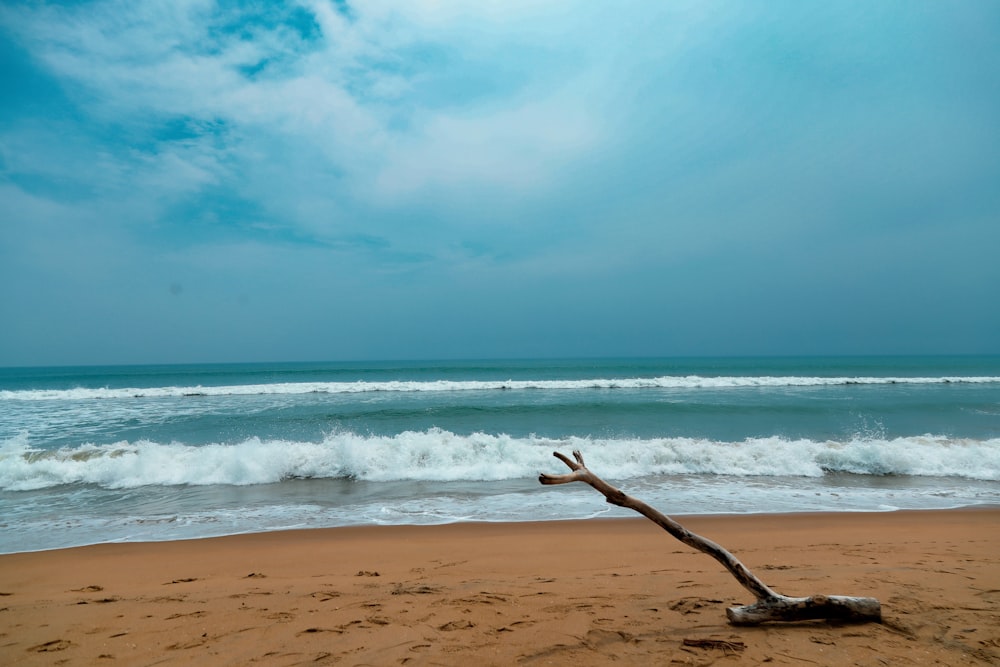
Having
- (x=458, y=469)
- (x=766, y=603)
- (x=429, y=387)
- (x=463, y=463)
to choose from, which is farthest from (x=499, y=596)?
(x=429, y=387)

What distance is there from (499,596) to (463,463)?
22.6 feet

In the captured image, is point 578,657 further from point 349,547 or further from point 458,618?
point 349,547

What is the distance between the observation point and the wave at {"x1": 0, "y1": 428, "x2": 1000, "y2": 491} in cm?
1028

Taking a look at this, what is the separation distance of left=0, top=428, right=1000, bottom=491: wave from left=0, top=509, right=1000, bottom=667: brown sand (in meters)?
3.70

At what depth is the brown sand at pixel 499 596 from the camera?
3.24m

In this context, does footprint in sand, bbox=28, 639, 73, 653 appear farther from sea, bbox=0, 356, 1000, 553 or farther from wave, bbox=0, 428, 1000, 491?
wave, bbox=0, 428, 1000, 491

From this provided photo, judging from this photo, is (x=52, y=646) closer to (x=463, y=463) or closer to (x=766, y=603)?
(x=766, y=603)

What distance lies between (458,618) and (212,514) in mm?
6041

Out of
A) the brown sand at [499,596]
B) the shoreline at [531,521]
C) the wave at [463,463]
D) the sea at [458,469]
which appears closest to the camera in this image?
the brown sand at [499,596]

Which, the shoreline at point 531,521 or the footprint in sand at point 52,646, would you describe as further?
the shoreline at point 531,521

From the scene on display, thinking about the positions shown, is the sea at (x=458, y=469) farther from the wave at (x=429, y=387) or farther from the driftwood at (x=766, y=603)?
the wave at (x=429, y=387)

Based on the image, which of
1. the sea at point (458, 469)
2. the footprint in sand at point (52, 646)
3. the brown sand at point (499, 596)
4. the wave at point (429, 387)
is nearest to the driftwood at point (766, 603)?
the brown sand at point (499, 596)


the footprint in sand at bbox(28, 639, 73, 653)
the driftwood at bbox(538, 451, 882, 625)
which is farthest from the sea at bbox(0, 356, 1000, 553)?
the driftwood at bbox(538, 451, 882, 625)

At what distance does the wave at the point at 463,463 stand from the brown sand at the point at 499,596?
3701mm
